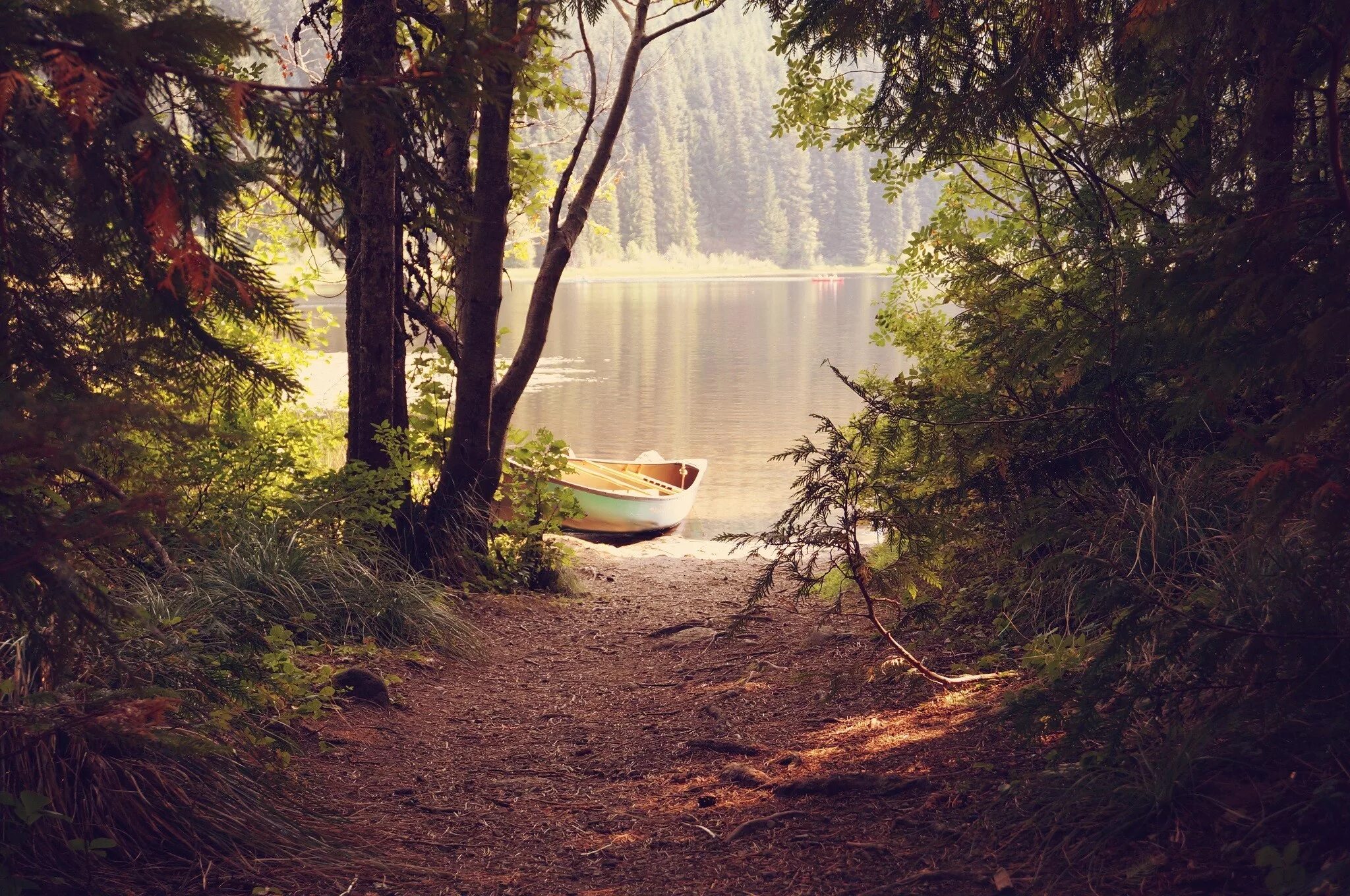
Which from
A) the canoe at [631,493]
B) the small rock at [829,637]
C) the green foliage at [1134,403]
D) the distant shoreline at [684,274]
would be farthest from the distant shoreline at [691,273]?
the green foliage at [1134,403]

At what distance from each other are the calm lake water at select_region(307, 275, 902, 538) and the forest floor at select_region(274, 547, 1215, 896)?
10.2ft

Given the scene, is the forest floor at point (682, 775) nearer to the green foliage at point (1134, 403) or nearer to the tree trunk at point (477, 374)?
the green foliage at point (1134, 403)

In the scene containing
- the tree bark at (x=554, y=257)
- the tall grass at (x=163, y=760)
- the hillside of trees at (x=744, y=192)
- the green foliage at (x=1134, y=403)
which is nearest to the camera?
the green foliage at (x=1134, y=403)

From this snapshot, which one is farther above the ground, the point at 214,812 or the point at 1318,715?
the point at 1318,715

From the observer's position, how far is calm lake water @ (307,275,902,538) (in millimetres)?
17188

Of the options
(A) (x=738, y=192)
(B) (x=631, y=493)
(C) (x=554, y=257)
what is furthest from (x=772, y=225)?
(C) (x=554, y=257)

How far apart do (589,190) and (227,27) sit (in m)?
5.89

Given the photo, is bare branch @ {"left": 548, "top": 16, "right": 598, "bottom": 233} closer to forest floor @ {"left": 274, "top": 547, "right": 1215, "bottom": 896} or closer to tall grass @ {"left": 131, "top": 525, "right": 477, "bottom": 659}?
tall grass @ {"left": 131, "top": 525, "right": 477, "bottom": 659}

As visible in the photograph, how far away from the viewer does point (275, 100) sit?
2523 mm

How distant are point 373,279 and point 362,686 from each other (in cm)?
274

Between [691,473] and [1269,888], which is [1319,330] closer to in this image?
[1269,888]

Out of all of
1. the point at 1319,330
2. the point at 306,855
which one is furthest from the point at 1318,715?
the point at 306,855

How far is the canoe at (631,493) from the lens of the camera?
1297 centimetres

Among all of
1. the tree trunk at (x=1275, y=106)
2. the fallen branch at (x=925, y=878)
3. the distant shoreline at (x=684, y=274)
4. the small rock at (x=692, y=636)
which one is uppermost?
the distant shoreline at (x=684, y=274)
